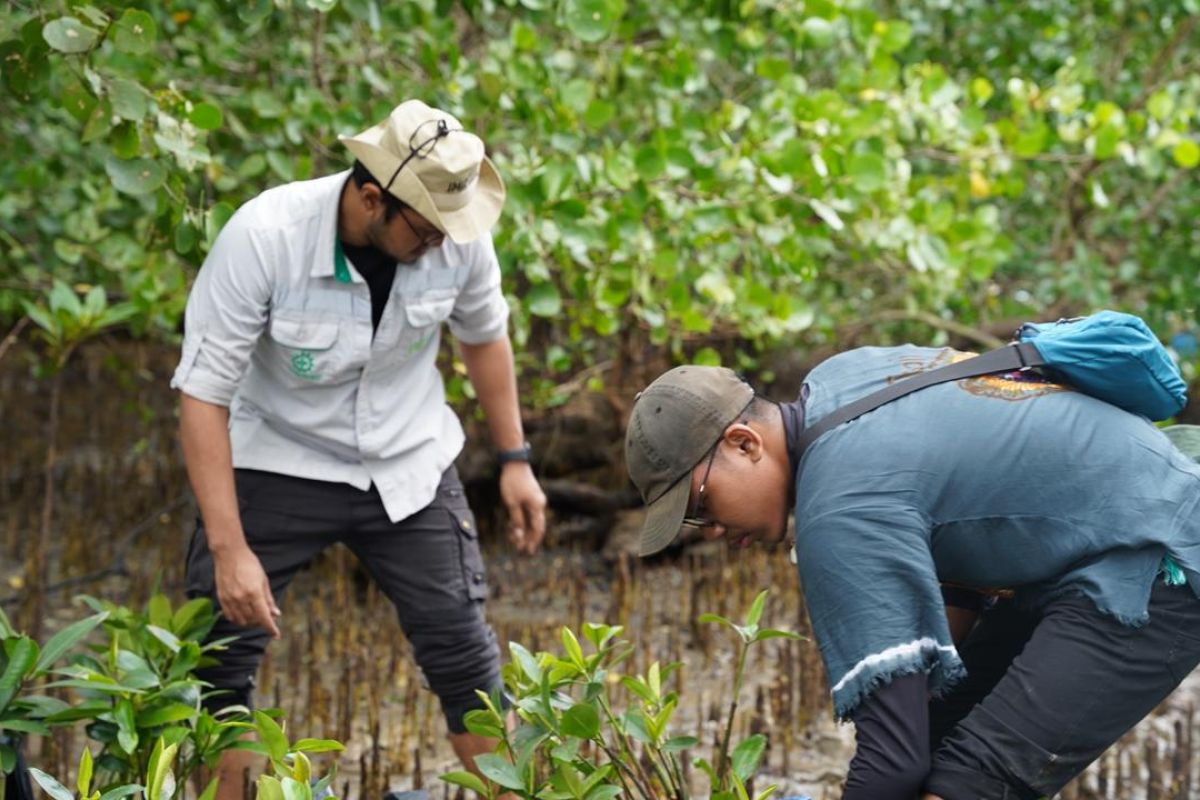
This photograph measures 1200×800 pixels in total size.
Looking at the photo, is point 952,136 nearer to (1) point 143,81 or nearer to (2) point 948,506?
(1) point 143,81

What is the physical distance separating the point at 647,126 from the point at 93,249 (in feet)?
6.00

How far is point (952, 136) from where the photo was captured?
4.91 meters

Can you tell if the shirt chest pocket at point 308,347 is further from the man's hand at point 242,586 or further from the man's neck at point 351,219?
the man's hand at point 242,586

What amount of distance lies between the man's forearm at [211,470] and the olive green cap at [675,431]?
99 cm

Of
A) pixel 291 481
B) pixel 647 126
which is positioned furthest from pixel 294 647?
pixel 647 126

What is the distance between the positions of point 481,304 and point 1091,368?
4.69 feet

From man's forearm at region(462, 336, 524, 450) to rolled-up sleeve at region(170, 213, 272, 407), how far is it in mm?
635

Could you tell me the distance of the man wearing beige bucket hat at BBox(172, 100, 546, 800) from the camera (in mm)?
2791

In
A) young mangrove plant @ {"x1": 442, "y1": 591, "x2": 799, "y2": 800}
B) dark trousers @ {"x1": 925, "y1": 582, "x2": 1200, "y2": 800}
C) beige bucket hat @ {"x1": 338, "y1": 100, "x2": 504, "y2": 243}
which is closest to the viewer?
dark trousers @ {"x1": 925, "y1": 582, "x2": 1200, "y2": 800}

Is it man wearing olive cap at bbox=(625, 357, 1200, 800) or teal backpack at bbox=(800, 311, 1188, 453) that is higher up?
teal backpack at bbox=(800, 311, 1188, 453)

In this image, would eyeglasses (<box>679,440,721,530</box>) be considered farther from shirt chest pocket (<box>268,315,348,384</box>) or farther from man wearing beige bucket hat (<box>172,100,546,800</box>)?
shirt chest pocket (<box>268,315,348,384</box>)

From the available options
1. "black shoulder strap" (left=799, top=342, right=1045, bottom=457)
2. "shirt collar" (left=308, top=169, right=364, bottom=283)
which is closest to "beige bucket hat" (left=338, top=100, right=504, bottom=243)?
"shirt collar" (left=308, top=169, right=364, bottom=283)

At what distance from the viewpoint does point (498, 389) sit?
334 centimetres

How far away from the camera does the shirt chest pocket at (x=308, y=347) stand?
286 cm
